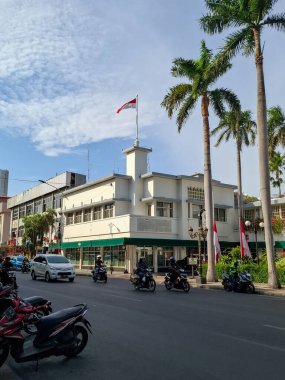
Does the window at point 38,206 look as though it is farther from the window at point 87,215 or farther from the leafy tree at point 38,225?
the window at point 87,215

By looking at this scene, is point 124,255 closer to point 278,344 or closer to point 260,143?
point 260,143

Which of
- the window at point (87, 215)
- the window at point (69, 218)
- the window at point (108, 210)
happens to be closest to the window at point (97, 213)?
the window at point (108, 210)

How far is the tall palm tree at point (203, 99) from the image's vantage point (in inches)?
1012

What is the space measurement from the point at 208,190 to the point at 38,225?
35285 millimetres

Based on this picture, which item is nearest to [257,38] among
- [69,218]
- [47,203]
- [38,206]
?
[69,218]

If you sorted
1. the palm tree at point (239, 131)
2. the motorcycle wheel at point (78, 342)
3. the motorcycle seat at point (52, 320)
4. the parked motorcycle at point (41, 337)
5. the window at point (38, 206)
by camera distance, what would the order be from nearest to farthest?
the parked motorcycle at point (41, 337), the motorcycle seat at point (52, 320), the motorcycle wheel at point (78, 342), the palm tree at point (239, 131), the window at point (38, 206)

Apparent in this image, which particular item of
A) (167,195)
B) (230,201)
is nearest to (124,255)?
(167,195)

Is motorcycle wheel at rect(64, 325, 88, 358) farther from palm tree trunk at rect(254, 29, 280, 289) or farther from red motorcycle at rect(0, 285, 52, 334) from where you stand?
palm tree trunk at rect(254, 29, 280, 289)

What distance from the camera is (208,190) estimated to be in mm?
26156

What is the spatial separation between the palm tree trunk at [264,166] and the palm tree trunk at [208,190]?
4.65 m

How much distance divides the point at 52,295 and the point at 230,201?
32.8 meters

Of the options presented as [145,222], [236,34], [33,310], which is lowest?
[33,310]

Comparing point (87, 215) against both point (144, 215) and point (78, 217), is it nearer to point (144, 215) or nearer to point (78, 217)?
point (78, 217)

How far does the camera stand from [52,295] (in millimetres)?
15758
